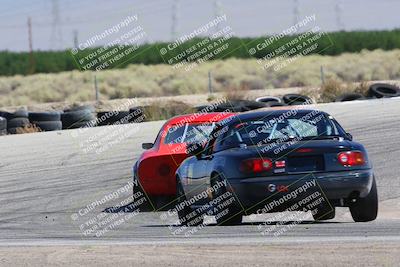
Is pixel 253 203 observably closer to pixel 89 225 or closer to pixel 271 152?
pixel 271 152

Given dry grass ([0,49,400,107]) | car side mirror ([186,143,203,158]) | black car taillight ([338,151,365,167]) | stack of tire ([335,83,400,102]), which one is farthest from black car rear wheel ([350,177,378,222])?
dry grass ([0,49,400,107])

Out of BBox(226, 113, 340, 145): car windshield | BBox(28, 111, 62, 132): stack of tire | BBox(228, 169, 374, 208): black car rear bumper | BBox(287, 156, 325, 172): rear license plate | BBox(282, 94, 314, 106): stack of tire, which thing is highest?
BBox(226, 113, 340, 145): car windshield

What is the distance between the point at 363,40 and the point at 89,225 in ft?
211

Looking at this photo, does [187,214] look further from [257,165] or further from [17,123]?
[17,123]

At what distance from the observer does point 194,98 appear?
40969mm

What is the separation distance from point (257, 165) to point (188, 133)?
4095 mm

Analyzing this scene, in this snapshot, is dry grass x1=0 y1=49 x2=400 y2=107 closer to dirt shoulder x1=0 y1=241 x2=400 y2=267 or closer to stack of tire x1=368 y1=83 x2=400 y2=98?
stack of tire x1=368 y1=83 x2=400 y2=98

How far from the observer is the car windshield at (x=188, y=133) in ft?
51.1

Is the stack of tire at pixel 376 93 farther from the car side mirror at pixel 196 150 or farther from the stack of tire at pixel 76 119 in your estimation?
the car side mirror at pixel 196 150

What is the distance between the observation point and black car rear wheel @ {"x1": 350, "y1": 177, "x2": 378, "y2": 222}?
1212cm

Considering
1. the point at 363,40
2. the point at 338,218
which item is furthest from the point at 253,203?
the point at 363,40

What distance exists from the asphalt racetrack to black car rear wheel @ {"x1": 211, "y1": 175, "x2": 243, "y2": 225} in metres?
0.13

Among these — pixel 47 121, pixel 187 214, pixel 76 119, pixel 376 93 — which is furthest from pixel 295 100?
pixel 187 214

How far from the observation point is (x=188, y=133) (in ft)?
51.5
